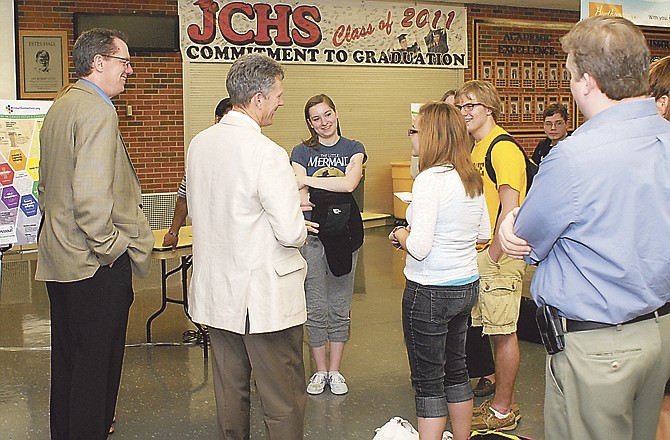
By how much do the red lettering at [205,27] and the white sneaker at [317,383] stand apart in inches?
284

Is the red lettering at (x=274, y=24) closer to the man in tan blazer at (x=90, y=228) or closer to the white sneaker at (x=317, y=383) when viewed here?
the white sneaker at (x=317, y=383)

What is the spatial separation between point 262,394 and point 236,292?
1.35ft

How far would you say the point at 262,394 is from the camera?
3.08 m

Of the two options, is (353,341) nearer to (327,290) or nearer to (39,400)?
(327,290)

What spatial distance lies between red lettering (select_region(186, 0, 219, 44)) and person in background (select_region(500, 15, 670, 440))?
911 centimetres

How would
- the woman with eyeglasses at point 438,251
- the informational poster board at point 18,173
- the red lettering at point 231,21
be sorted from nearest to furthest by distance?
the woman with eyeglasses at point 438,251 → the informational poster board at point 18,173 → the red lettering at point 231,21

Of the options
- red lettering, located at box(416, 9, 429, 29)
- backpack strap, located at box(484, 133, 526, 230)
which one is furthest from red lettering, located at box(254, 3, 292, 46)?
backpack strap, located at box(484, 133, 526, 230)

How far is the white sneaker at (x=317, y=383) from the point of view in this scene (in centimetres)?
439

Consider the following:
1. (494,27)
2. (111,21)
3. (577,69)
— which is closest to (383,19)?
(494,27)

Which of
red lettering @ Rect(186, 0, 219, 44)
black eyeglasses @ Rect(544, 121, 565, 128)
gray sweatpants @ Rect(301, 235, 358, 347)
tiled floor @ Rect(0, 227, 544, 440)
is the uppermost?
red lettering @ Rect(186, 0, 219, 44)

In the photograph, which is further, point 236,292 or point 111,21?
point 111,21

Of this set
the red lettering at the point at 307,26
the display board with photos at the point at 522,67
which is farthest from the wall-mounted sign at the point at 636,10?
the display board with photos at the point at 522,67

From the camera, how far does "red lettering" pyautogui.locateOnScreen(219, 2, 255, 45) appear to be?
35.6 ft

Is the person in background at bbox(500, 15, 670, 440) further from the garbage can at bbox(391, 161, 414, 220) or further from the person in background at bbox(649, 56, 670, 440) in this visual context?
the garbage can at bbox(391, 161, 414, 220)
